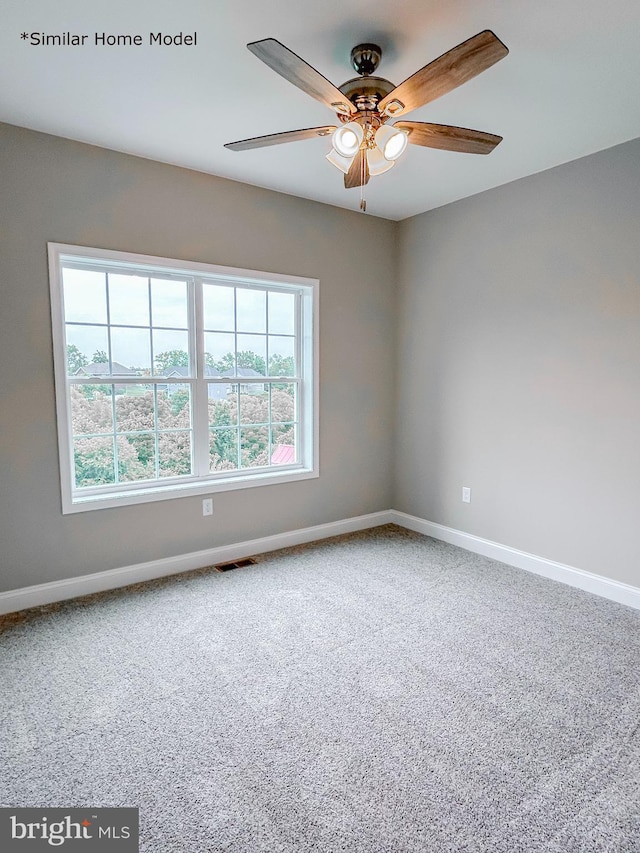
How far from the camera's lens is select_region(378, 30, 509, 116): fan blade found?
141 cm

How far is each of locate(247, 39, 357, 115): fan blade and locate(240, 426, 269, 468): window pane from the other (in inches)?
91.9

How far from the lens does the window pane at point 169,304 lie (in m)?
3.22

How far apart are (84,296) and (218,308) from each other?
0.90 meters

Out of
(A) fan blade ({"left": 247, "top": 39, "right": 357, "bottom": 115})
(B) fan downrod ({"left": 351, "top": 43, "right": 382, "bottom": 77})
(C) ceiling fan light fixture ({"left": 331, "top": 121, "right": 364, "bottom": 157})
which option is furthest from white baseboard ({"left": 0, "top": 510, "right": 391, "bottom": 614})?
(B) fan downrod ({"left": 351, "top": 43, "right": 382, "bottom": 77})

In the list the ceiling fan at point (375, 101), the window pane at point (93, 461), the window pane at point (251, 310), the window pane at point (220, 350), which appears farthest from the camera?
the window pane at point (251, 310)

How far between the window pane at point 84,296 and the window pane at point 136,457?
0.79 metres

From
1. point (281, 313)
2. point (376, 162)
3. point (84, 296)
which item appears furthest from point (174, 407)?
point (376, 162)

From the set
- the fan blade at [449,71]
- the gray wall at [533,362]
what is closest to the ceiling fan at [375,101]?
the fan blade at [449,71]

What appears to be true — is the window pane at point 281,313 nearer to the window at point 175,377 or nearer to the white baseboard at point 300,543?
the window at point 175,377

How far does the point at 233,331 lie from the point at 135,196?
107 cm

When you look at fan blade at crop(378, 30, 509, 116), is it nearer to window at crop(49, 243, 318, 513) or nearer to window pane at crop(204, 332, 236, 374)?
window at crop(49, 243, 318, 513)

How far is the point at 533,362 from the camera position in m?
3.32

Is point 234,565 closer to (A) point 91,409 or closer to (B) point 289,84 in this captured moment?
(A) point 91,409

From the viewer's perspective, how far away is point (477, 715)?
1925 millimetres
